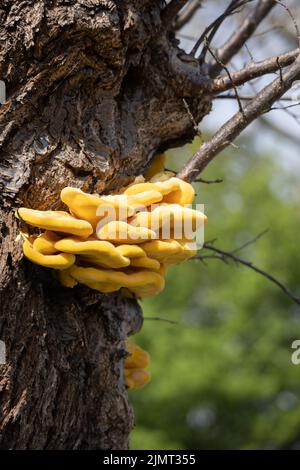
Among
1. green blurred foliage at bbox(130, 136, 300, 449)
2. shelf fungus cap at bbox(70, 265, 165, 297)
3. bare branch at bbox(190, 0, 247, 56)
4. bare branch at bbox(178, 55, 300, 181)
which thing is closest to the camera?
shelf fungus cap at bbox(70, 265, 165, 297)

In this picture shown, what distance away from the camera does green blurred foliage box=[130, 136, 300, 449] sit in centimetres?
851

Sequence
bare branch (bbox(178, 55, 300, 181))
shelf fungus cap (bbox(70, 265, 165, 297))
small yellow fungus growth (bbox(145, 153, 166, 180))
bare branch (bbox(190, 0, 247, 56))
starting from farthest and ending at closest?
small yellow fungus growth (bbox(145, 153, 166, 180)) < bare branch (bbox(190, 0, 247, 56)) < bare branch (bbox(178, 55, 300, 181)) < shelf fungus cap (bbox(70, 265, 165, 297))

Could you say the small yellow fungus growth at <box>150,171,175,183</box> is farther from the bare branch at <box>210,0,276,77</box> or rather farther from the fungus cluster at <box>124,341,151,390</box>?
the bare branch at <box>210,0,276,77</box>

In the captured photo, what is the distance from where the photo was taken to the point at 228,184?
42.0 feet

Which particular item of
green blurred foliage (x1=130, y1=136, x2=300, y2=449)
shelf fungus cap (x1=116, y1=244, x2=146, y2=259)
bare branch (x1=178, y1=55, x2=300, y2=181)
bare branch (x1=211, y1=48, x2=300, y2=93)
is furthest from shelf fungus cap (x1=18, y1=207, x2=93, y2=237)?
green blurred foliage (x1=130, y1=136, x2=300, y2=449)

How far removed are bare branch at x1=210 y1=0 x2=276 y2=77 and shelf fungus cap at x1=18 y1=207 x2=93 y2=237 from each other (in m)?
1.46

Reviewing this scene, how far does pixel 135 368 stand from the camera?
2787 mm

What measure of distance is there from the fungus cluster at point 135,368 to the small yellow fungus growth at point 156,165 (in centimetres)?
68

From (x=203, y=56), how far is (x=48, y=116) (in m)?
0.79

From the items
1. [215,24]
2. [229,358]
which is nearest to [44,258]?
[215,24]

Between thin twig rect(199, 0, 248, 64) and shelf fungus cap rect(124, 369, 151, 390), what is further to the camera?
shelf fungus cap rect(124, 369, 151, 390)

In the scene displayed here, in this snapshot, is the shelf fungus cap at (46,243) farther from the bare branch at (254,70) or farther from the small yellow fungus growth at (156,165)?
the bare branch at (254,70)

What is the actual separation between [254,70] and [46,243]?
106 centimetres
